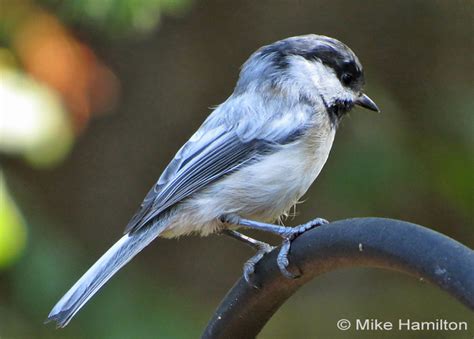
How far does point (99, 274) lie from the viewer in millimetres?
2139

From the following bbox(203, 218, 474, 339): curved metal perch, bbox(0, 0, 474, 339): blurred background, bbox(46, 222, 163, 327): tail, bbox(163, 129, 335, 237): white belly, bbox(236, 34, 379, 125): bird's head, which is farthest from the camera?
bbox(0, 0, 474, 339): blurred background

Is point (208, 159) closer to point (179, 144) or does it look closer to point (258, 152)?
point (258, 152)

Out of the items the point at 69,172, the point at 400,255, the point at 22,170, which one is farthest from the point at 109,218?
the point at 400,255

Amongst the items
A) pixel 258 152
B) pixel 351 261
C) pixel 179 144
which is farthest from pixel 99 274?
pixel 179 144

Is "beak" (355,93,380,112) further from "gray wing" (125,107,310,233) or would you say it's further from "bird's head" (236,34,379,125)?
"gray wing" (125,107,310,233)

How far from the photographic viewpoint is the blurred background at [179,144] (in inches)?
107

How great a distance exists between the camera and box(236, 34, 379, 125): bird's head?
2.48 m

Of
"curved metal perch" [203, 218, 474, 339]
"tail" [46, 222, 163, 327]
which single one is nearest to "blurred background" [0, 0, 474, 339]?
"tail" [46, 222, 163, 327]

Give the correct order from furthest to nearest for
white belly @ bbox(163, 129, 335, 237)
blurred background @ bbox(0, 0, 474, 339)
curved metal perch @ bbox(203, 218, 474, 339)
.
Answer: blurred background @ bbox(0, 0, 474, 339)
white belly @ bbox(163, 129, 335, 237)
curved metal perch @ bbox(203, 218, 474, 339)

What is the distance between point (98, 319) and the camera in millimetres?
2777

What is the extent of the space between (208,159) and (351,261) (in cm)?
90

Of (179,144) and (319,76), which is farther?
(179,144)

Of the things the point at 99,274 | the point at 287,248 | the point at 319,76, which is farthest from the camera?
the point at 319,76

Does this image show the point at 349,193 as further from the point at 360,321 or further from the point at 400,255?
the point at 400,255
